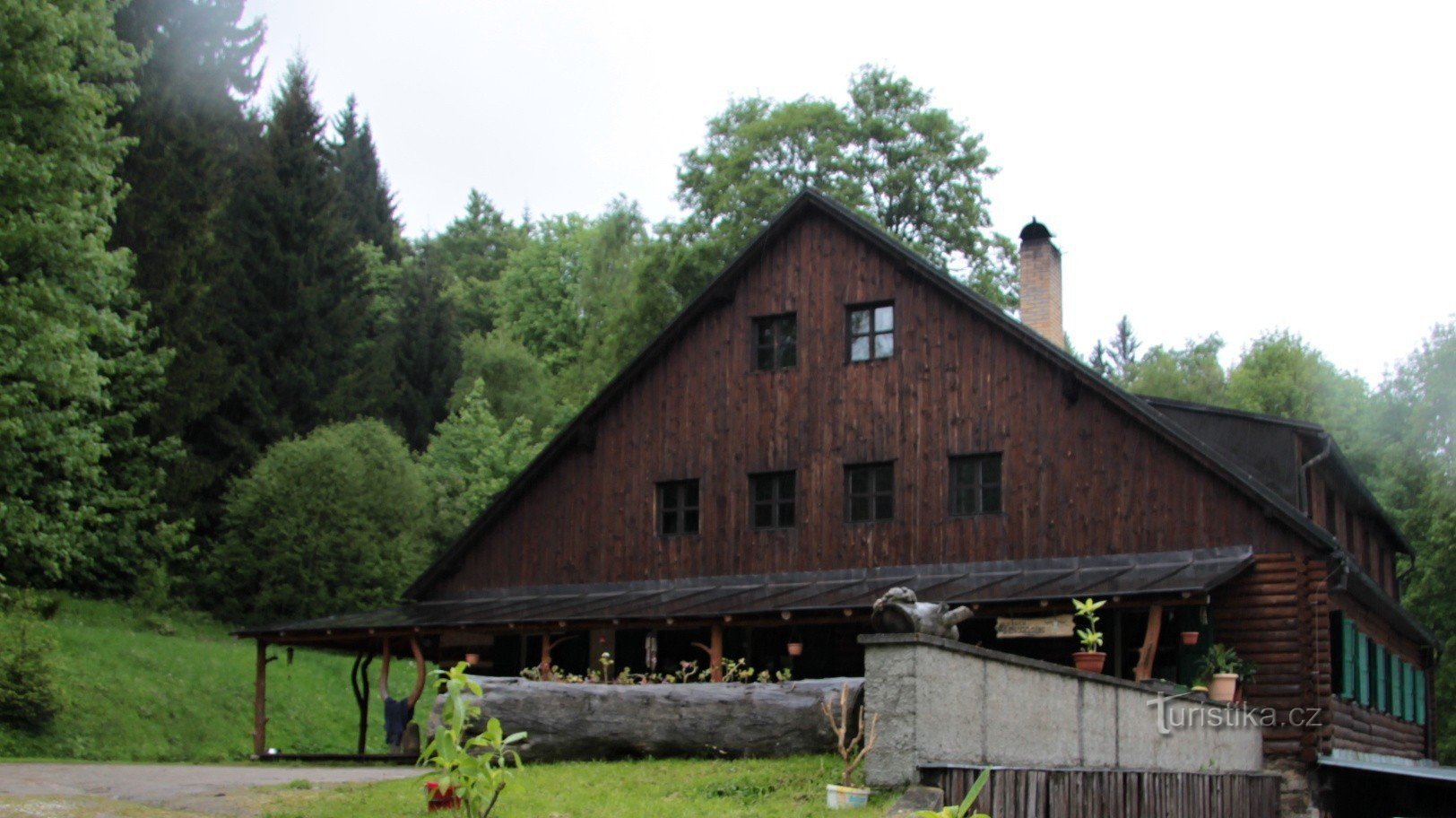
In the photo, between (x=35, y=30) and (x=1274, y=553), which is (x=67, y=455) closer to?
(x=35, y=30)

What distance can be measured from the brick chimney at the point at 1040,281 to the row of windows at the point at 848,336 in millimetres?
3258

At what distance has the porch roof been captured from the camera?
20906 millimetres

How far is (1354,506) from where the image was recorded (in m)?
29.2

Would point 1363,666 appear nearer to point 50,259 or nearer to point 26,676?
point 26,676

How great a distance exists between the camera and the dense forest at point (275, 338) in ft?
92.0

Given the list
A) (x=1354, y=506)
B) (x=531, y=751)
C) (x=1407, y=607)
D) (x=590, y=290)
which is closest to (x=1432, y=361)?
(x=1407, y=607)

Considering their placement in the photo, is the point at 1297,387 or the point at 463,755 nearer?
the point at 463,755

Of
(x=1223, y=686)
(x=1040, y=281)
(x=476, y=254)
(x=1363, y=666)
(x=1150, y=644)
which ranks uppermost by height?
(x=476, y=254)

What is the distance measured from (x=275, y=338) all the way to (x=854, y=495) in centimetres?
2646

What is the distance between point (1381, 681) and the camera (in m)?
26.6

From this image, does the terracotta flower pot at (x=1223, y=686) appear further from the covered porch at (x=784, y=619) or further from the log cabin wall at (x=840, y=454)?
the log cabin wall at (x=840, y=454)

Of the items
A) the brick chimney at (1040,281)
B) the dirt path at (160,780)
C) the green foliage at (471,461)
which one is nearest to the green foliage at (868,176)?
the green foliage at (471,461)

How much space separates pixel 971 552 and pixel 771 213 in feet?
63.4

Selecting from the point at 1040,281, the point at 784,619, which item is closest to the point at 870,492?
the point at 784,619
